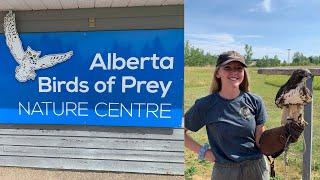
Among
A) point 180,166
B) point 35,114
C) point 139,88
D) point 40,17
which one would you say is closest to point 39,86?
point 35,114

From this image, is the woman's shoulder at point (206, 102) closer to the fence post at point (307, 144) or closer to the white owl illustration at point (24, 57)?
the fence post at point (307, 144)

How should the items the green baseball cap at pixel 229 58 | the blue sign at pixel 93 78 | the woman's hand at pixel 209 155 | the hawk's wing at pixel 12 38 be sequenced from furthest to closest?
the hawk's wing at pixel 12 38 → the blue sign at pixel 93 78 → the woman's hand at pixel 209 155 → the green baseball cap at pixel 229 58

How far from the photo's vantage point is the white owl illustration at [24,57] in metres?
4.42

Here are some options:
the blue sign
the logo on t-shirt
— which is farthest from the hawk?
the blue sign

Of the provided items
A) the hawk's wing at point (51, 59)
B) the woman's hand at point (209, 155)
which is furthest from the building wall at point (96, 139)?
the woman's hand at point (209, 155)

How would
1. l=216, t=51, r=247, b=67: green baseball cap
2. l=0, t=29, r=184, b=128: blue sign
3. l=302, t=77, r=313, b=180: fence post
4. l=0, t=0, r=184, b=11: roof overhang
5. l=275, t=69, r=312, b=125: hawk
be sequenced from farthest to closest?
l=0, t=29, r=184, b=128: blue sign < l=0, t=0, r=184, b=11: roof overhang < l=302, t=77, r=313, b=180: fence post < l=216, t=51, r=247, b=67: green baseball cap < l=275, t=69, r=312, b=125: hawk

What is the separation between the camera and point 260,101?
6.74 feet

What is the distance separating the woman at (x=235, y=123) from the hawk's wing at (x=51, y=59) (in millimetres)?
2665

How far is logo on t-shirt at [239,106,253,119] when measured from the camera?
200cm

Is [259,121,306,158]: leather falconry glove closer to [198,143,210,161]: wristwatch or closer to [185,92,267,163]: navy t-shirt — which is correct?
[185,92,267,163]: navy t-shirt

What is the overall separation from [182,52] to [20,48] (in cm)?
174

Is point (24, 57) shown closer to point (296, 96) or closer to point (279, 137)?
point (279, 137)

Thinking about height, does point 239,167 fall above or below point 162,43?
below

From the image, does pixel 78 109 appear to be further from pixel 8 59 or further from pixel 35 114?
pixel 8 59
